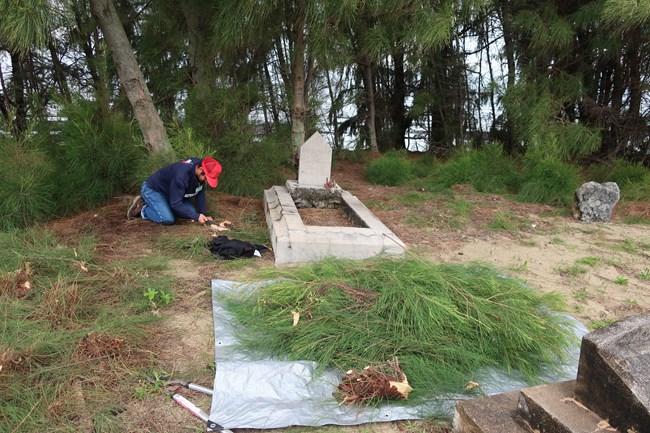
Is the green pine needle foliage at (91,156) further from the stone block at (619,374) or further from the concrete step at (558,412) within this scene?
the stone block at (619,374)

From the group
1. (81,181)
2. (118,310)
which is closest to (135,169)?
(81,181)

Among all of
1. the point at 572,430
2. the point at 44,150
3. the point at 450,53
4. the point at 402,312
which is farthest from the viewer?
the point at 450,53

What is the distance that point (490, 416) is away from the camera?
1776 millimetres

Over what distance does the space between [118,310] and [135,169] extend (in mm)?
3353

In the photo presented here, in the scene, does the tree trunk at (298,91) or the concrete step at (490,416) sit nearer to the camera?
the concrete step at (490,416)

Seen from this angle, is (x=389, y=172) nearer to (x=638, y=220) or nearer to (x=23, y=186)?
(x=638, y=220)

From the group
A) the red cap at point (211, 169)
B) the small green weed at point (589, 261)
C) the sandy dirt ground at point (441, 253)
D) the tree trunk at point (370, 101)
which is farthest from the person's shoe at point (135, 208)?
the tree trunk at point (370, 101)

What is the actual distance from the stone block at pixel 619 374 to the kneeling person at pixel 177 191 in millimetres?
3518

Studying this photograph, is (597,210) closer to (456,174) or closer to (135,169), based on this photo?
(456,174)

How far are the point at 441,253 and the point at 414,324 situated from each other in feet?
6.94

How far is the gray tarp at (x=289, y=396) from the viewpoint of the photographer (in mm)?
2000

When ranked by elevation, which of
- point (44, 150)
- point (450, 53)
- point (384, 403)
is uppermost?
point (450, 53)

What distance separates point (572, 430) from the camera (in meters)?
1.52

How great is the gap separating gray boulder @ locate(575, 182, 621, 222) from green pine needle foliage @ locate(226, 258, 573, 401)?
12.0 feet
